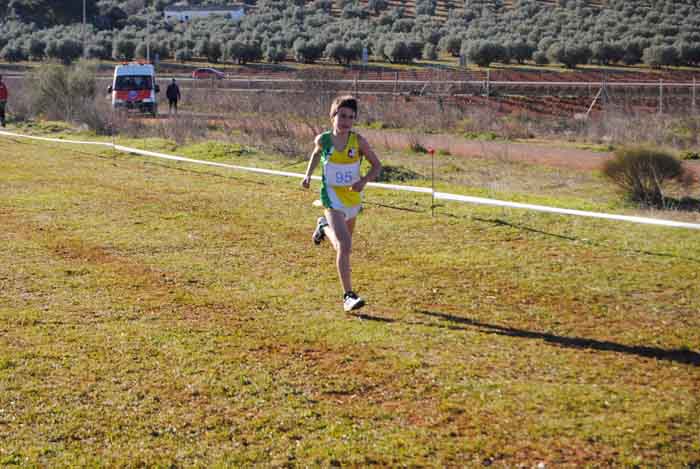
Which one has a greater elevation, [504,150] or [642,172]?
[642,172]

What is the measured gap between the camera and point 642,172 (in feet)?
49.8

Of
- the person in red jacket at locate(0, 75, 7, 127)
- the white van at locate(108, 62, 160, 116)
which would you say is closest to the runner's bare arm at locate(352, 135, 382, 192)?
the person in red jacket at locate(0, 75, 7, 127)

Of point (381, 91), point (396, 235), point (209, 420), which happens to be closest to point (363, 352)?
point (209, 420)

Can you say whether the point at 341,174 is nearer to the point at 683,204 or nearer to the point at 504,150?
the point at 683,204

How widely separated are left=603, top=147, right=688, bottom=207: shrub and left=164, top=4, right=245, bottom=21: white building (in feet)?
247

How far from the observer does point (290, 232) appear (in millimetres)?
11164

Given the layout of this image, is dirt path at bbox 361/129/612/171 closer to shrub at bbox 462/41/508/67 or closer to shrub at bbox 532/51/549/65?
shrub at bbox 532/51/549/65

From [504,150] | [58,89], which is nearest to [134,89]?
[58,89]

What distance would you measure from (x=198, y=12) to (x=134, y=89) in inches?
2342

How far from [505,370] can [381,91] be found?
36147 mm

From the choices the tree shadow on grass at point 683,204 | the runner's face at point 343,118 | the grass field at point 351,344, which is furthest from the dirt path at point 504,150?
the runner's face at point 343,118

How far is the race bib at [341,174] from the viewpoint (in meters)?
7.26

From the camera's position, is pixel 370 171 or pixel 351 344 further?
pixel 370 171

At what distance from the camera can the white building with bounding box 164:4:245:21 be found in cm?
8831
